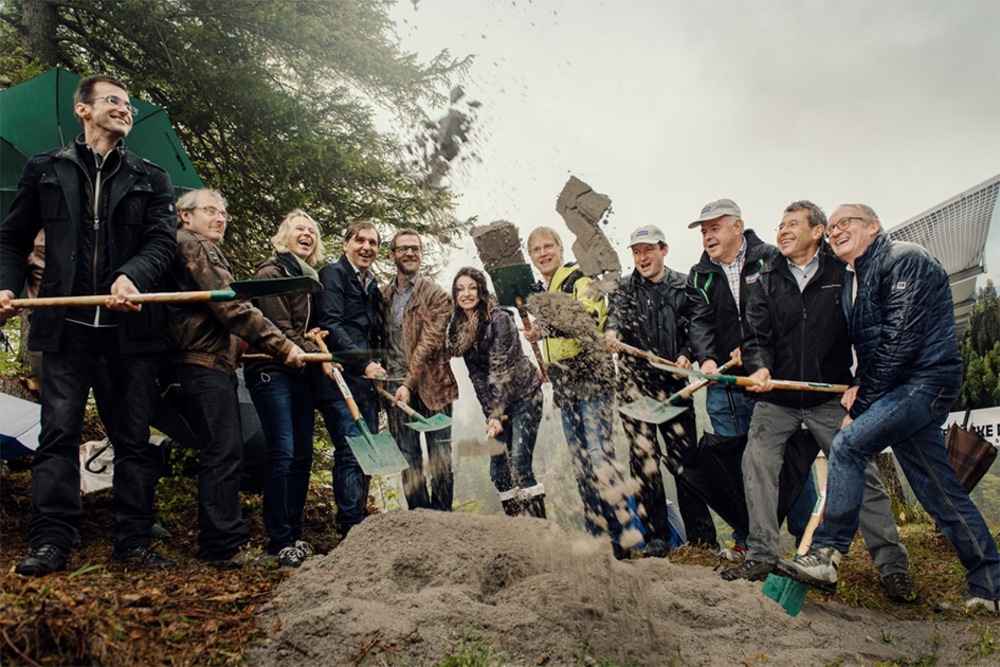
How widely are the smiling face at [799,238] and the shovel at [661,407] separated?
0.83 meters

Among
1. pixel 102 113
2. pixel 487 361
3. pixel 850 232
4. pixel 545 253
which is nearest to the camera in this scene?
pixel 102 113

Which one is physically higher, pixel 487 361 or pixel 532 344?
pixel 532 344

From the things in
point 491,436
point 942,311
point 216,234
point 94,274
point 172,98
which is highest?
point 172,98

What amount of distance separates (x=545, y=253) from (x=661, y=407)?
4.72 ft

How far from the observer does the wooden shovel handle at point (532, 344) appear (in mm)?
5461

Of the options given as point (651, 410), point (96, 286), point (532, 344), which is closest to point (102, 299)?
point (96, 286)

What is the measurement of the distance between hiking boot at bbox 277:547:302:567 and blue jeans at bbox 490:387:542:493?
5.19ft

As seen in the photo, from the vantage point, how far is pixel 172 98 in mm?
6688

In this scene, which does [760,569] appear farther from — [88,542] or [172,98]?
[172,98]

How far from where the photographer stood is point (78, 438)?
11.3 feet

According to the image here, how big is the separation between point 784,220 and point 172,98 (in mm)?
5477

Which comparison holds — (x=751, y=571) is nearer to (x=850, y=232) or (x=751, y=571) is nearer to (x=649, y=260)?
(x=850, y=232)

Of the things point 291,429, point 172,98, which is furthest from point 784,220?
point 172,98

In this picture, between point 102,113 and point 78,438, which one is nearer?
point 78,438
